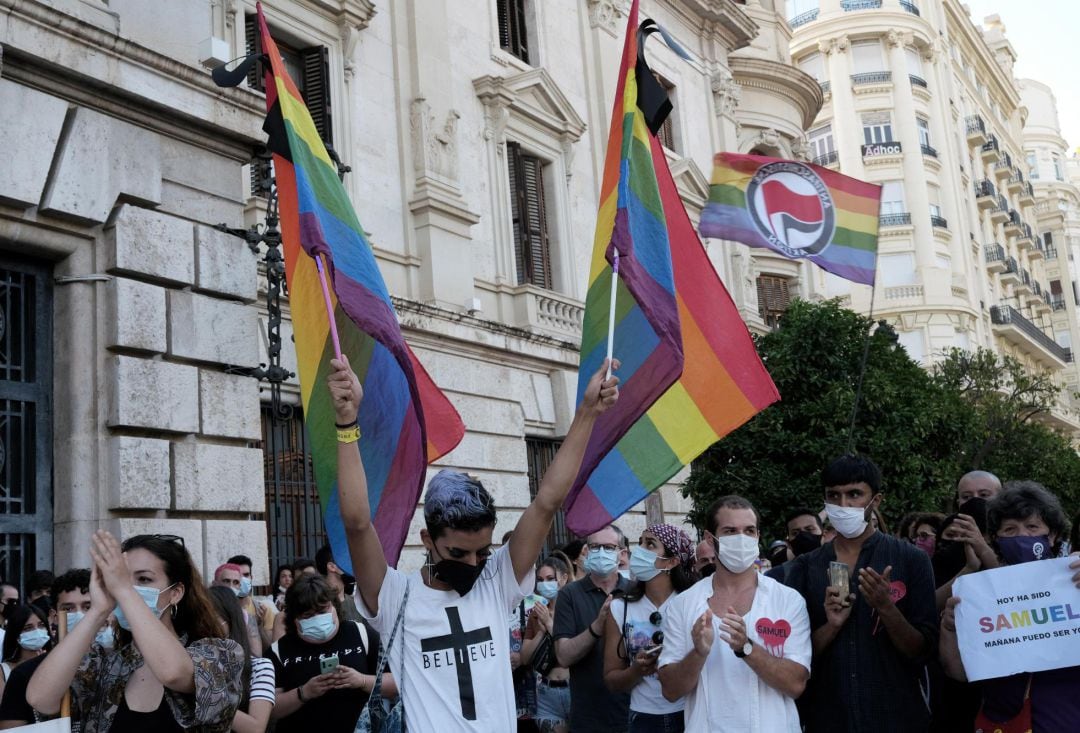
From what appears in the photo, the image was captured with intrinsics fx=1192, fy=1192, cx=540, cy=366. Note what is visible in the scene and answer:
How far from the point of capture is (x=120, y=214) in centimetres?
778

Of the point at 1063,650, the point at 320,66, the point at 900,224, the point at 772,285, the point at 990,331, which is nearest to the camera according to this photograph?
the point at 1063,650

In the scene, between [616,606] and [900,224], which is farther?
[900,224]

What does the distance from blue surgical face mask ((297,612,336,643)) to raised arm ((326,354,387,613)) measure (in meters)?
1.92

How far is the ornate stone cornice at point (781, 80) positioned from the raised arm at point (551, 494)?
2202 cm

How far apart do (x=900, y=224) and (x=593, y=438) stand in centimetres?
3827

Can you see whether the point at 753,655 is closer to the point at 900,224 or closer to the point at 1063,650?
the point at 1063,650

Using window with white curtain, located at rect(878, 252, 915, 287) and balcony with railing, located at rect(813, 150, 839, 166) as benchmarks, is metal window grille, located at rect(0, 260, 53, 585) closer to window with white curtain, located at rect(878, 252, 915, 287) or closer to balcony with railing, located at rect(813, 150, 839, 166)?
window with white curtain, located at rect(878, 252, 915, 287)

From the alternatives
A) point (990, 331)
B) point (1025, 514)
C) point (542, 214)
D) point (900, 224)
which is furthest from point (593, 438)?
point (990, 331)

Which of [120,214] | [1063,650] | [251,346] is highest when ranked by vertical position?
[120,214]

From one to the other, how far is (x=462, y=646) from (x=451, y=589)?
0.60 ft

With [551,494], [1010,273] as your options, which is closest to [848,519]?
[551,494]

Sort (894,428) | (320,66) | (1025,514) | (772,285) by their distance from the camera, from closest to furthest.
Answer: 1. (1025,514)
2. (320,66)
3. (894,428)
4. (772,285)

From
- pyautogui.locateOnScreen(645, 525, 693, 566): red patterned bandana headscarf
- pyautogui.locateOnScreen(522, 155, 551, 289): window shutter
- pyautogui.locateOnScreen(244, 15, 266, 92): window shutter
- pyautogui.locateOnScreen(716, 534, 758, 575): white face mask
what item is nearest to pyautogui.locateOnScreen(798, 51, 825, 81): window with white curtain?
pyautogui.locateOnScreen(522, 155, 551, 289): window shutter

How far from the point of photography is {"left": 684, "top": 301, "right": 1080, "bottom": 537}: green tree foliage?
48.5 feet
